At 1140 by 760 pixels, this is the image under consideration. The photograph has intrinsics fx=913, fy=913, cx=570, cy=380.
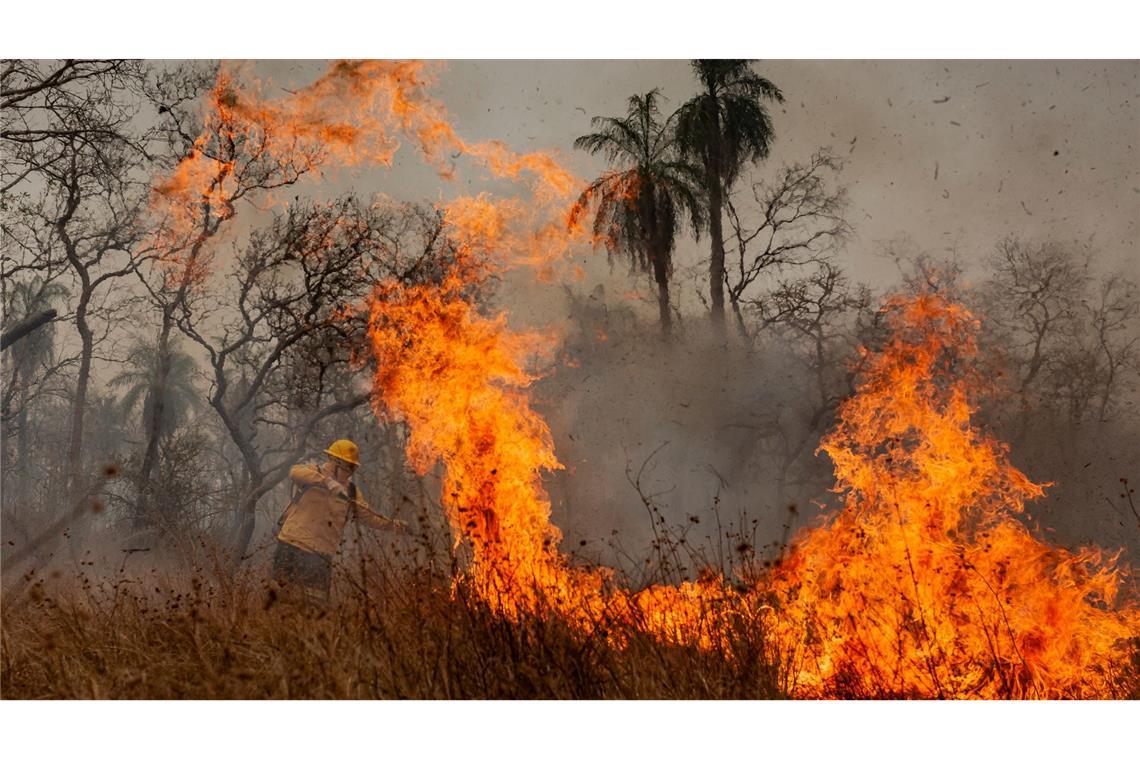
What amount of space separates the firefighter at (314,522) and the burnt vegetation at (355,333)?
254 mm

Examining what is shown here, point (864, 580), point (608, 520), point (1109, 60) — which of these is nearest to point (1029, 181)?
point (1109, 60)

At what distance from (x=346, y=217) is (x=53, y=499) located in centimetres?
318

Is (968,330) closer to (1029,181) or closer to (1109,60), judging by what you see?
(1029,181)

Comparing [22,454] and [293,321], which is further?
[293,321]

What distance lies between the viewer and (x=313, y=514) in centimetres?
662

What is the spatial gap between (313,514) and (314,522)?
0.20 ft

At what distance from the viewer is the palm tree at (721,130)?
732 centimetres

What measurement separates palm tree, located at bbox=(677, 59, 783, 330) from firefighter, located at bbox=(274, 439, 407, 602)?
11.2 ft

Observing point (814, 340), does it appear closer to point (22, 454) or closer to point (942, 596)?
point (942, 596)

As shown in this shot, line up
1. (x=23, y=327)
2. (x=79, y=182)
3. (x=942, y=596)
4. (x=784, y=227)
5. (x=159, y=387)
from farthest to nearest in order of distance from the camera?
(x=159, y=387), (x=784, y=227), (x=79, y=182), (x=23, y=327), (x=942, y=596)

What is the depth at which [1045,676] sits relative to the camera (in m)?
5.36

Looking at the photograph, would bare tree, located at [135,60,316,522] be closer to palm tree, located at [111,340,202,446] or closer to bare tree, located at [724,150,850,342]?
palm tree, located at [111,340,202,446]

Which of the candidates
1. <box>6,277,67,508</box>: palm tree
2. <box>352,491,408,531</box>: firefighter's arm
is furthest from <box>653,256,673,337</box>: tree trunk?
<box>6,277,67,508</box>: palm tree

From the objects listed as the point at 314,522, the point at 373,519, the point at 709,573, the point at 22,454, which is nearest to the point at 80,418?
the point at 22,454
